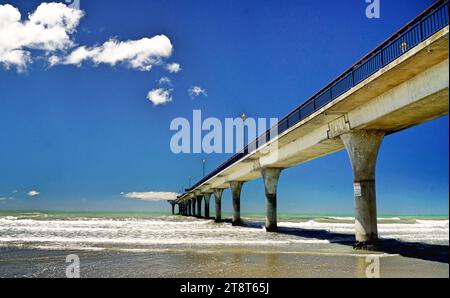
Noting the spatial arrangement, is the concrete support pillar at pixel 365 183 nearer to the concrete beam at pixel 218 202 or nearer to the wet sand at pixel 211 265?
the wet sand at pixel 211 265

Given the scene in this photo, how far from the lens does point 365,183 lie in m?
17.5

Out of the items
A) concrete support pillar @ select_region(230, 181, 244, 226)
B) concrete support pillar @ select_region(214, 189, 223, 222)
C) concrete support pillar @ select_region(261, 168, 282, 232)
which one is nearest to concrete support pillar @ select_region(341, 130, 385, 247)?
concrete support pillar @ select_region(261, 168, 282, 232)

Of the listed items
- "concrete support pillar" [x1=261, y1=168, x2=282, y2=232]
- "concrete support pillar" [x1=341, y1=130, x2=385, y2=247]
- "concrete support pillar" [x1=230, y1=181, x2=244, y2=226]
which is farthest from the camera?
"concrete support pillar" [x1=230, y1=181, x2=244, y2=226]

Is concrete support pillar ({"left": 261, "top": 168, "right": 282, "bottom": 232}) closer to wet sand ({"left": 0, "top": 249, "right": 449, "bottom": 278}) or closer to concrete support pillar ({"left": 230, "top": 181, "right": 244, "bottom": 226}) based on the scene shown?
concrete support pillar ({"left": 230, "top": 181, "right": 244, "bottom": 226})

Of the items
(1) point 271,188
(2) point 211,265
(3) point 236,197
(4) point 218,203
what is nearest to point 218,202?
(4) point 218,203

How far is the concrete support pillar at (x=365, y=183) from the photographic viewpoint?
56.6 ft

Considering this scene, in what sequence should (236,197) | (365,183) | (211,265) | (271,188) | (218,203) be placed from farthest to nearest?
(218,203)
(236,197)
(271,188)
(365,183)
(211,265)

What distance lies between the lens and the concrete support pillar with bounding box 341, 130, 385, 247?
56.6 ft

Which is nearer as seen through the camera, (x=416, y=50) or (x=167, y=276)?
Result: (x=167, y=276)

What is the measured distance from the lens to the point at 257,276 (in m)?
9.79

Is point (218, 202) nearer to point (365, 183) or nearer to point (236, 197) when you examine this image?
point (236, 197)
